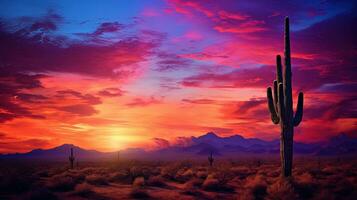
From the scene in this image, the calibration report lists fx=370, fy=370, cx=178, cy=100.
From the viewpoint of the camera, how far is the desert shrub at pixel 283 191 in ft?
55.6

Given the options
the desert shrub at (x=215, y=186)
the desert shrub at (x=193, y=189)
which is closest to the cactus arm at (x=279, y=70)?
the desert shrub at (x=215, y=186)

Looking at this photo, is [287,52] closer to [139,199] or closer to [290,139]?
[290,139]

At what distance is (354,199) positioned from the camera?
16641 millimetres

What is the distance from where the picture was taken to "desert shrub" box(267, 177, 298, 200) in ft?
55.6

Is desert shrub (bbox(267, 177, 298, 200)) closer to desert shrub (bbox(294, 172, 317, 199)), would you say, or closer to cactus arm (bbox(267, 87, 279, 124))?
desert shrub (bbox(294, 172, 317, 199))

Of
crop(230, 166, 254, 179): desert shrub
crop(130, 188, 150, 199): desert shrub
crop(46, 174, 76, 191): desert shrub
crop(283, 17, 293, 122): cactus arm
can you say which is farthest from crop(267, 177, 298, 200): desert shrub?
crop(230, 166, 254, 179): desert shrub

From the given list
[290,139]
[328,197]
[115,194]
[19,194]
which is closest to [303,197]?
[328,197]

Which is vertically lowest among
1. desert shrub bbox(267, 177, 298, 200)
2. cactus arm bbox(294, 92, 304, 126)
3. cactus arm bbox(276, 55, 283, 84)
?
desert shrub bbox(267, 177, 298, 200)

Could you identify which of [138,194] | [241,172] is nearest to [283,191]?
[138,194]

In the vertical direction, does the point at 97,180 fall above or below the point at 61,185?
below

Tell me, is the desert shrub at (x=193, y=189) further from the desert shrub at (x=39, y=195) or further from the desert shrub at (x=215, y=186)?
the desert shrub at (x=39, y=195)

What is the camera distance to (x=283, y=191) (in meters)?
18.1

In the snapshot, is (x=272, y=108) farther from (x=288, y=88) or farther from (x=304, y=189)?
(x=304, y=189)

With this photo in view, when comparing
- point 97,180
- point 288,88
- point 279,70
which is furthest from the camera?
point 97,180
